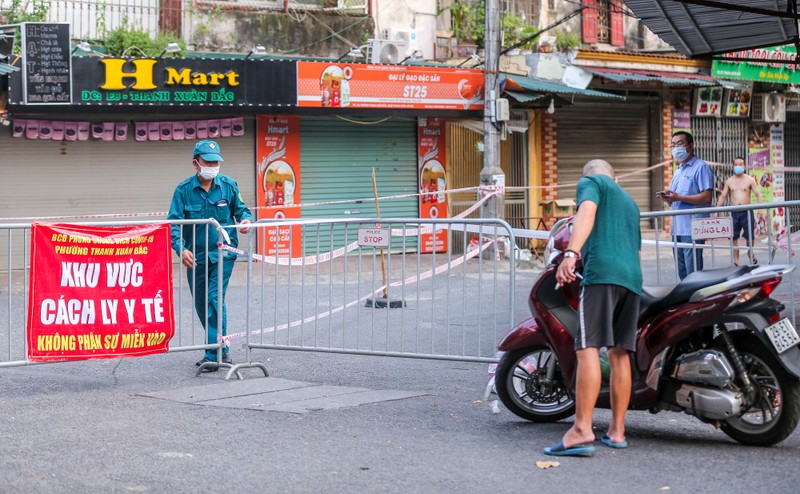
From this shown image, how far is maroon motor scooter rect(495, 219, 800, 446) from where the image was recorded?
233 inches

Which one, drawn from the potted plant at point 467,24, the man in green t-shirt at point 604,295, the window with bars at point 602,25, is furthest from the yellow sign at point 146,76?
the man in green t-shirt at point 604,295

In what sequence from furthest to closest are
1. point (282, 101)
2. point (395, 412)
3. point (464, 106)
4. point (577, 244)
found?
point (464, 106), point (282, 101), point (395, 412), point (577, 244)

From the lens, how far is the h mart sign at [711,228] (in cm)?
794

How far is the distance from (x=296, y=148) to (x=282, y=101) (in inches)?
51.9

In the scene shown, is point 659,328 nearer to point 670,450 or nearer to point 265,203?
point 670,450

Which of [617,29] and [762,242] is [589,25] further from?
[762,242]

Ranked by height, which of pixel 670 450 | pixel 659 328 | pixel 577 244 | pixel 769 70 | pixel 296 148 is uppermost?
pixel 769 70

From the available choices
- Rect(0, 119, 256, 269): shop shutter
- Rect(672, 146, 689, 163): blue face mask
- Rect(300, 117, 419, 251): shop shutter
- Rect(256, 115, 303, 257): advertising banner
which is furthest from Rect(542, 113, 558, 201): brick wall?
Rect(672, 146, 689, 163): blue face mask

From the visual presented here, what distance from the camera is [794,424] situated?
5.93 meters

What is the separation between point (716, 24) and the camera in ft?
37.4

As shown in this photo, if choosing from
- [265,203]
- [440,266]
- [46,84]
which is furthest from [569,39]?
[440,266]

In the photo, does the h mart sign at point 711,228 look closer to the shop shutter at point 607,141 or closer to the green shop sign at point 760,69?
the shop shutter at point 607,141

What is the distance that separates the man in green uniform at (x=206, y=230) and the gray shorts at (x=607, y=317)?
3.44 m

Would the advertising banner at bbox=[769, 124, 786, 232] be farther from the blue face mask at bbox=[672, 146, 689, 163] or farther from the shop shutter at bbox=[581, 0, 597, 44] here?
the blue face mask at bbox=[672, 146, 689, 163]
